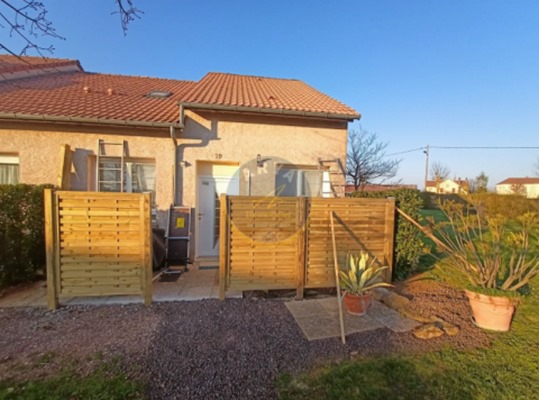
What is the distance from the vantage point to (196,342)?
3062 mm

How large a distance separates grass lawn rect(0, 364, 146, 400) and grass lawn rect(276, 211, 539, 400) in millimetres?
1443

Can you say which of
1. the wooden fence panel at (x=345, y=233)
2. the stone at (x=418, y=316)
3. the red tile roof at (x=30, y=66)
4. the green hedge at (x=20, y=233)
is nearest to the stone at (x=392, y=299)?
the stone at (x=418, y=316)

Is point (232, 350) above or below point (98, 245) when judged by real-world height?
below

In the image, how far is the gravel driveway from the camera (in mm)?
2467

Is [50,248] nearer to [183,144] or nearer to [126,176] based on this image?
[126,176]

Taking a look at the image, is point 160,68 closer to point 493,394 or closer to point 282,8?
point 282,8

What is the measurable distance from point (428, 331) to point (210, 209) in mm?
5657

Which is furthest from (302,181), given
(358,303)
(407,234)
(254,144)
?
(358,303)

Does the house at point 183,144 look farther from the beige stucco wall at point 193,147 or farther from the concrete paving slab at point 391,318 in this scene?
the concrete paving slab at point 391,318

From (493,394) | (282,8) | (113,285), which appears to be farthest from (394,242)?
(282,8)

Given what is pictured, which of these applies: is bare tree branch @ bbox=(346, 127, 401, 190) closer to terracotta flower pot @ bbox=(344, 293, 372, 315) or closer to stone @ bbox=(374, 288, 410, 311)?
stone @ bbox=(374, 288, 410, 311)

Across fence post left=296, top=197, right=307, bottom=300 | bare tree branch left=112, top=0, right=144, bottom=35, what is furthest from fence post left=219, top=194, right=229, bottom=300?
bare tree branch left=112, top=0, right=144, bottom=35

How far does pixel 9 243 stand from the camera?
4.50 meters

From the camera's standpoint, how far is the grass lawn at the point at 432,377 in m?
2.30
